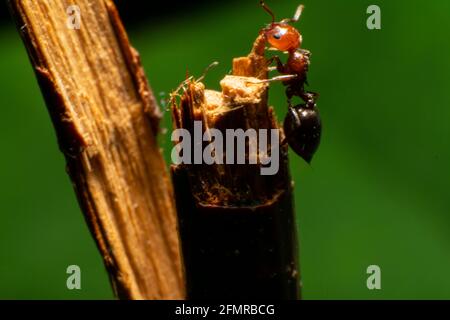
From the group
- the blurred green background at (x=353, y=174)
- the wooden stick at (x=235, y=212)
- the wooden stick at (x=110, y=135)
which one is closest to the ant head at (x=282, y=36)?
the wooden stick at (x=110, y=135)

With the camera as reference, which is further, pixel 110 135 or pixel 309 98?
pixel 309 98

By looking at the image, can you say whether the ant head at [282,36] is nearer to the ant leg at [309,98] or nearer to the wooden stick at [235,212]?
the ant leg at [309,98]

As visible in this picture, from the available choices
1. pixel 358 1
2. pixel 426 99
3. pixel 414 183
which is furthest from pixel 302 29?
pixel 414 183

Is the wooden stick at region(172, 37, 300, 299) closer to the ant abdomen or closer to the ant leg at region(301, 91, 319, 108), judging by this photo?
the ant abdomen

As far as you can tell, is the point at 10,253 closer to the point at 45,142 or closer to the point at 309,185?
the point at 45,142

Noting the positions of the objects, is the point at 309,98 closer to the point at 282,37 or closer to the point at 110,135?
the point at 282,37

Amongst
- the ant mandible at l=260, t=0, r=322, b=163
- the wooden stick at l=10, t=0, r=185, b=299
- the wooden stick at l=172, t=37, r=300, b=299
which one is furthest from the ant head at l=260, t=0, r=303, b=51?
the wooden stick at l=172, t=37, r=300, b=299

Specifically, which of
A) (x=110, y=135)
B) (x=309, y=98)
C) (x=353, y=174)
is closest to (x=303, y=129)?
(x=309, y=98)
